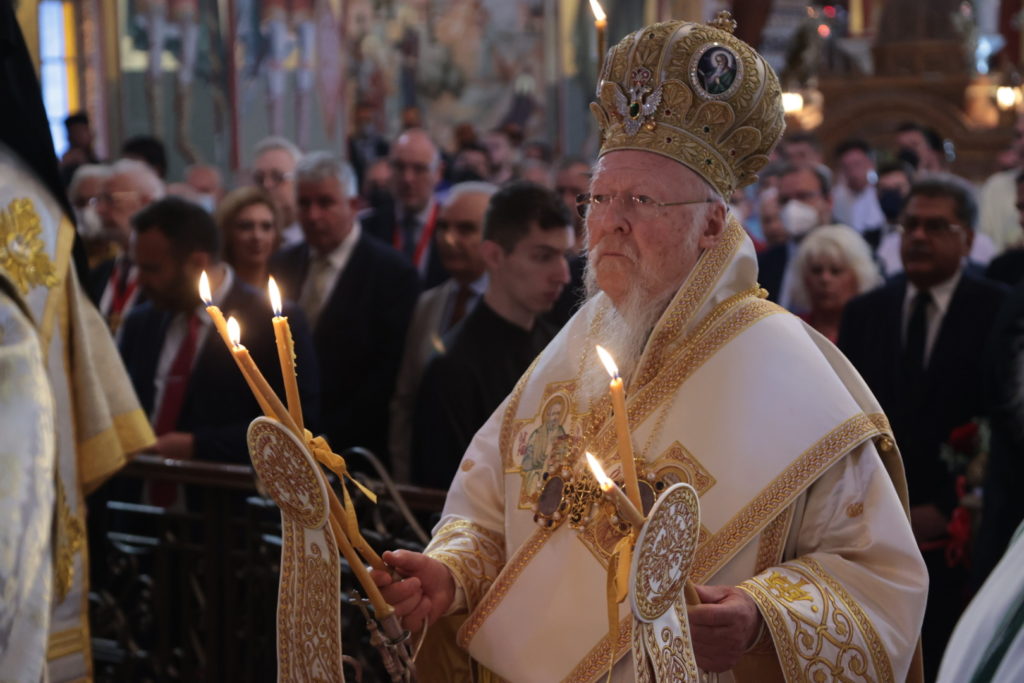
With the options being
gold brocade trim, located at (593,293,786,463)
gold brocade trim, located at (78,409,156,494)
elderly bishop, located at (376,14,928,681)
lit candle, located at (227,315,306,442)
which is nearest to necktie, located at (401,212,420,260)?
gold brocade trim, located at (78,409,156,494)

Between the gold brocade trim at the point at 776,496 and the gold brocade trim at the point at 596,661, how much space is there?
0.56 ft

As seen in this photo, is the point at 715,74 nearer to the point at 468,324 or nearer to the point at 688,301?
the point at 688,301

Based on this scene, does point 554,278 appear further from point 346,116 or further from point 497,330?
point 346,116

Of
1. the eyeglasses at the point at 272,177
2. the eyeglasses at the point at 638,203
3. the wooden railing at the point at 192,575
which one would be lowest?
the wooden railing at the point at 192,575

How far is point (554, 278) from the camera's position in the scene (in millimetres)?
4633

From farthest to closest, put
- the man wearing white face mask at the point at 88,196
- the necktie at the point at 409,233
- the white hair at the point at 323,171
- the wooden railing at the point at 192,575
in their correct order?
1. the necktie at the point at 409,233
2. the man wearing white face mask at the point at 88,196
3. the white hair at the point at 323,171
4. the wooden railing at the point at 192,575

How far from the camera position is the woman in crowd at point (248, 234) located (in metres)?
5.79

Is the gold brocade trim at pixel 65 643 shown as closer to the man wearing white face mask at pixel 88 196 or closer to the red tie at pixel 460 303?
the red tie at pixel 460 303

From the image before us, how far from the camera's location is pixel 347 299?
5973mm

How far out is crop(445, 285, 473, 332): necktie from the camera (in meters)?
5.69

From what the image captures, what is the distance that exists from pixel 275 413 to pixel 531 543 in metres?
0.85

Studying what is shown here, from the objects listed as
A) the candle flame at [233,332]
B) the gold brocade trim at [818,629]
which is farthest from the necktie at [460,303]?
the candle flame at [233,332]

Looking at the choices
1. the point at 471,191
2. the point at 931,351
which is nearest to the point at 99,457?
the point at 471,191

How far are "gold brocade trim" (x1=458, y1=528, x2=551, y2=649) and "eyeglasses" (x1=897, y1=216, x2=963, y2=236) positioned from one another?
2860mm
